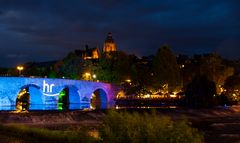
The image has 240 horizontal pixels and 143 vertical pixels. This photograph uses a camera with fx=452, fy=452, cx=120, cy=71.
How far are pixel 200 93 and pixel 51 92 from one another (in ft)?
98.5

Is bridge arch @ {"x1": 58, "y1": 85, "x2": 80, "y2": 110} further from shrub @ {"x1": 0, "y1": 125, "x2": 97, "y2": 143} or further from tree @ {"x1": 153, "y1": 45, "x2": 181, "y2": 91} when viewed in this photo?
shrub @ {"x1": 0, "y1": 125, "x2": 97, "y2": 143}

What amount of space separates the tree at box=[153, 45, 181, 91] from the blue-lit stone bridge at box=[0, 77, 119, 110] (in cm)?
1287

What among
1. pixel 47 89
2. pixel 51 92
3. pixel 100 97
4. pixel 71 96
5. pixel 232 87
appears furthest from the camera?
pixel 100 97

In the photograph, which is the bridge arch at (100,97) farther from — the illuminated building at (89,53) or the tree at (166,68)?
the illuminated building at (89,53)

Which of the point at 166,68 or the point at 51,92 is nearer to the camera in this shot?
the point at 51,92

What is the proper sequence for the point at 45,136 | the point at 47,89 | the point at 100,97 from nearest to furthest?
the point at 45,136 → the point at 47,89 → the point at 100,97

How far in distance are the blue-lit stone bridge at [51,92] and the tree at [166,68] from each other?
12874 mm

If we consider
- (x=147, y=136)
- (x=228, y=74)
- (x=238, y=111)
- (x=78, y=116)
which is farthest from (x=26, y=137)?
(x=228, y=74)

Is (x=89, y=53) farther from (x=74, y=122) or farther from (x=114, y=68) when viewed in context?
(x=74, y=122)

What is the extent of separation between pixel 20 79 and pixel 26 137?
62971 millimetres

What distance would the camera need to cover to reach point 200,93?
3391 inches

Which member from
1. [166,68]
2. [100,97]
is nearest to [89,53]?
[100,97]

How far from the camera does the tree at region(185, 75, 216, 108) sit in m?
84.9

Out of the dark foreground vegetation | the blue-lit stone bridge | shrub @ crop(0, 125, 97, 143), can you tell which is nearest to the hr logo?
the blue-lit stone bridge
